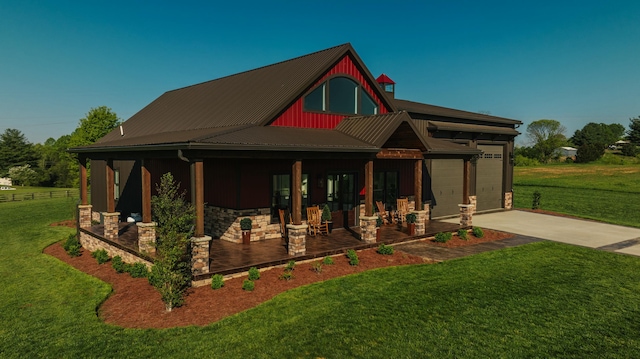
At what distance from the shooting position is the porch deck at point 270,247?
1050cm

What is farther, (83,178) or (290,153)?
(83,178)

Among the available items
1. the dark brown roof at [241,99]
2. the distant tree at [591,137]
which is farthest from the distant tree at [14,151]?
the distant tree at [591,137]

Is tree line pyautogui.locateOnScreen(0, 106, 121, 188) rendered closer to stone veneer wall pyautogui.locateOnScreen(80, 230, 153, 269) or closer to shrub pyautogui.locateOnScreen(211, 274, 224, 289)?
stone veneer wall pyautogui.locateOnScreen(80, 230, 153, 269)

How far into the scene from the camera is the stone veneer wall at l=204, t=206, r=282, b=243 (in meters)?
13.3

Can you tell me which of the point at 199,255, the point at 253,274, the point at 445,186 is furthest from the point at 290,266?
the point at 445,186

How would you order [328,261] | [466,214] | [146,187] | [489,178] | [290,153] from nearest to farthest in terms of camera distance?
1. [328,261]
2. [290,153]
3. [146,187]
4. [466,214]
5. [489,178]

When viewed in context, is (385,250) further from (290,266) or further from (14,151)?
(14,151)

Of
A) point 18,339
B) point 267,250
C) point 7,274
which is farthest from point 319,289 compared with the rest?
point 7,274

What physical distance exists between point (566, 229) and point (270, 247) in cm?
1353

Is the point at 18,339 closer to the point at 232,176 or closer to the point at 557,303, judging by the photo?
the point at 232,176

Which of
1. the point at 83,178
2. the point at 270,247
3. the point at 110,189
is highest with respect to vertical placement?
the point at 83,178

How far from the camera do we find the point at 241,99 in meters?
16.6

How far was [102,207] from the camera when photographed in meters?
21.7

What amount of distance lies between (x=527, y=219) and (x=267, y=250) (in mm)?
14913
